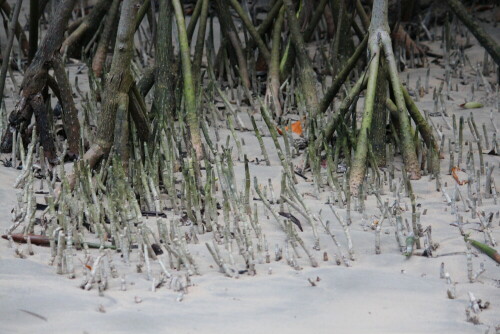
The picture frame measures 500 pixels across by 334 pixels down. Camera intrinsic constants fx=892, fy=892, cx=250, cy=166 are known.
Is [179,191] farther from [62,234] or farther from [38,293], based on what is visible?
[38,293]

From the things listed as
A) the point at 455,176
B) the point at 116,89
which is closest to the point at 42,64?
the point at 116,89

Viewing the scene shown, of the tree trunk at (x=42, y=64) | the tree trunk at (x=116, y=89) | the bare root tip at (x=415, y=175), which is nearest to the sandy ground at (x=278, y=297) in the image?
the tree trunk at (x=116, y=89)

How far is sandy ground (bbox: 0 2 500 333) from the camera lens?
2.65 m

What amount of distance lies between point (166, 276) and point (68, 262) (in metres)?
0.34

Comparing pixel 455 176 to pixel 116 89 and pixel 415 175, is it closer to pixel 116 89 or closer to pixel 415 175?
pixel 415 175

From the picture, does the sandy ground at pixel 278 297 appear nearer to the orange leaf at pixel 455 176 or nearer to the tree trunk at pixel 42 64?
the orange leaf at pixel 455 176

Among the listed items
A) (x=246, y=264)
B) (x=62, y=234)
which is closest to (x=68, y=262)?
(x=62, y=234)

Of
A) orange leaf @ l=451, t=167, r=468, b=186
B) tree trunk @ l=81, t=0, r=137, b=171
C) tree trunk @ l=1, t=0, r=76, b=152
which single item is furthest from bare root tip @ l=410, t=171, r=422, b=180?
tree trunk @ l=1, t=0, r=76, b=152

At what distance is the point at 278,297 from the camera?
2932mm

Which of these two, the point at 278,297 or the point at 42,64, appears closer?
the point at 278,297

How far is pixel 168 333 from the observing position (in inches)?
102

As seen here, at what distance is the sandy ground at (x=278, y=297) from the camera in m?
2.65

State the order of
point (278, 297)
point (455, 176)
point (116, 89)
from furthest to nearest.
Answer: point (455, 176), point (116, 89), point (278, 297)

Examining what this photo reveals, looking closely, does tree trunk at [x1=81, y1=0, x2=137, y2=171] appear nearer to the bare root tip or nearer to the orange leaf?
the bare root tip
